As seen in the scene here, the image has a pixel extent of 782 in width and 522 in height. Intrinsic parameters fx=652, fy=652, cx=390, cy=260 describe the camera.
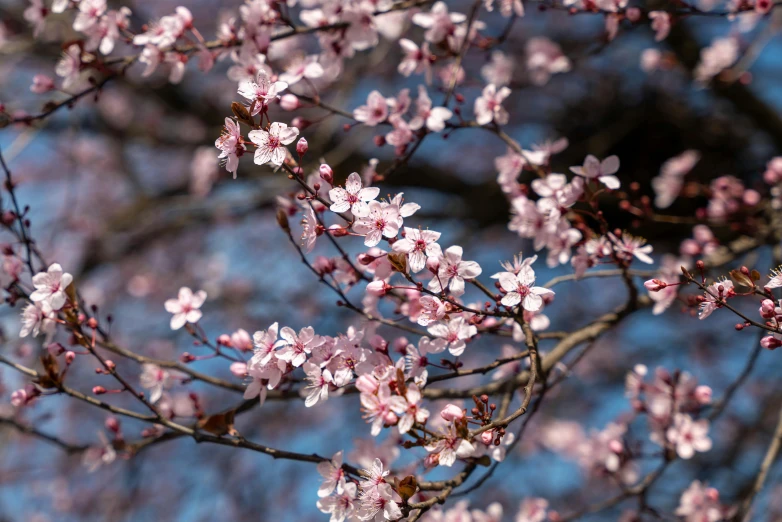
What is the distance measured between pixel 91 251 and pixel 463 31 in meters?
3.42

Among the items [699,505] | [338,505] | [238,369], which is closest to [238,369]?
[238,369]

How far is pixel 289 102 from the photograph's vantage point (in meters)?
2.04

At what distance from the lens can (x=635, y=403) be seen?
238 centimetres

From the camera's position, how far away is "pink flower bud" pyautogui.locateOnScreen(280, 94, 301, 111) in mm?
2029

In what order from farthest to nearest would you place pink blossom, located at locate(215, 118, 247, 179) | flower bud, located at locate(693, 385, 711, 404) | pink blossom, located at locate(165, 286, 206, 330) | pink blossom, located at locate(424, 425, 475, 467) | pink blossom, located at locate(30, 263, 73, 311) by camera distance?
flower bud, located at locate(693, 385, 711, 404)
pink blossom, located at locate(165, 286, 206, 330)
pink blossom, located at locate(30, 263, 73, 311)
pink blossom, located at locate(215, 118, 247, 179)
pink blossom, located at locate(424, 425, 475, 467)

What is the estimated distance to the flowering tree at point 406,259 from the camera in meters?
1.55

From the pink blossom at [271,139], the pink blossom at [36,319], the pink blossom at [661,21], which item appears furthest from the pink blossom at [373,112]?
the pink blossom at [36,319]

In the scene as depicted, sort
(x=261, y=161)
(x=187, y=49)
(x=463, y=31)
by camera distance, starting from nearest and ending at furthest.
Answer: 1. (x=261, y=161)
2. (x=187, y=49)
3. (x=463, y=31)

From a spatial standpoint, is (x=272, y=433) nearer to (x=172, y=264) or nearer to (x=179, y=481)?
(x=179, y=481)

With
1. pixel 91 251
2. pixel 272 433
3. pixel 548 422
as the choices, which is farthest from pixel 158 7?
pixel 548 422

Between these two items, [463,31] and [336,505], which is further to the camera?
[463,31]

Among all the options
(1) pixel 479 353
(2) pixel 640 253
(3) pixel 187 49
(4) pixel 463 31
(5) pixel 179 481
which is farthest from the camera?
(5) pixel 179 481

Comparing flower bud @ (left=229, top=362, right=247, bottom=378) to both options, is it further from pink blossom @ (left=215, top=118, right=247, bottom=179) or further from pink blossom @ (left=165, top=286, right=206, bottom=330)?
pink blossom @ (left=215, top=118, right=247, bottom=179)

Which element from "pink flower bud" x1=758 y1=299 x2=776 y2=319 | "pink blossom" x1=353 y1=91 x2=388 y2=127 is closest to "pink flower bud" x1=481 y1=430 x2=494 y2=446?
"pink flower bud" x1=758 y1=299 x2=776 y2=319
